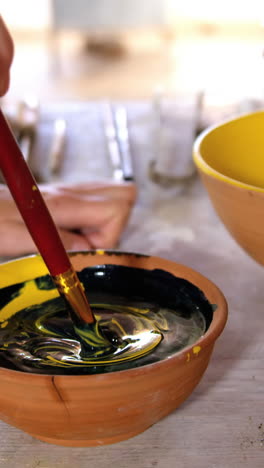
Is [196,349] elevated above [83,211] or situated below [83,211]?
above

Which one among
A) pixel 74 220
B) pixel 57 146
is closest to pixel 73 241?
pixel 74 220

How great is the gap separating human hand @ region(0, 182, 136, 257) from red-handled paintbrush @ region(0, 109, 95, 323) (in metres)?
0.24

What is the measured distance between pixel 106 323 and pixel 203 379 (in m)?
0.09

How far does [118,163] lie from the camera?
0.94 metres

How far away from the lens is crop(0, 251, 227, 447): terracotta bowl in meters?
0.38

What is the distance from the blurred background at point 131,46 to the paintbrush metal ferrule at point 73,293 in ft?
6.33

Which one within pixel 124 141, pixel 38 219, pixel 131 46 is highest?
pixel 38 219

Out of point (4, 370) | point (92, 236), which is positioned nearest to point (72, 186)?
point (92, 236)

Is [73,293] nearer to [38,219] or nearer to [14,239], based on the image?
[38,219]

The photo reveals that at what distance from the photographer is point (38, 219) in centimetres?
43

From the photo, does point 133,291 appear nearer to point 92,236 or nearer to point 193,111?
point 92,236

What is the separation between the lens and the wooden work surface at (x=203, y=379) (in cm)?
44

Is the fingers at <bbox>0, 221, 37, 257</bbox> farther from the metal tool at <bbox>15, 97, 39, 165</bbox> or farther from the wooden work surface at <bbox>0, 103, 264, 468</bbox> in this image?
the metal tool at <bbox>15, 97, 39, 165</bbox>

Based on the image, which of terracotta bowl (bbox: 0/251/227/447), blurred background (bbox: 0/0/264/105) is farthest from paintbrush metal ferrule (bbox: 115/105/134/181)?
blurred background (bbox: 0/0/264/105)
